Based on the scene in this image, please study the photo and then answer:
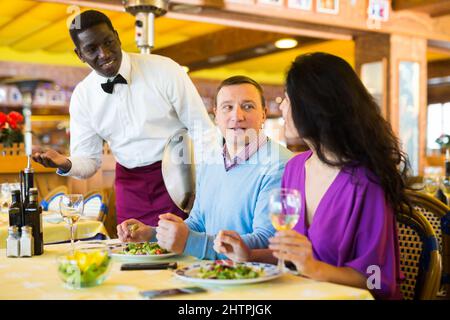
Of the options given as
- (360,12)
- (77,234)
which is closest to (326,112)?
(77,234)

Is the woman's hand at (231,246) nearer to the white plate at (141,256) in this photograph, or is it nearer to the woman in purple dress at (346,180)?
the woman in purple dress at (346,180)

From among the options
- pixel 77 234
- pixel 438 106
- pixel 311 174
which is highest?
pixel 438 106

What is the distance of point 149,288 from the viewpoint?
136 cm

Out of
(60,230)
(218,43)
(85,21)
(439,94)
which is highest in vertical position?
(218,43)

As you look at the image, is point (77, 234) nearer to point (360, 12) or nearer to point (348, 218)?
point (348, 218)

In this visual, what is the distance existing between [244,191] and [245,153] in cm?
12

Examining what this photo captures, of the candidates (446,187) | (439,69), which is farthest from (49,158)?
(439,69)

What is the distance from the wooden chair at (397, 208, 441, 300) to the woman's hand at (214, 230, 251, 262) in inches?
17.5

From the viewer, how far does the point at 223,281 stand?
1.33 meters

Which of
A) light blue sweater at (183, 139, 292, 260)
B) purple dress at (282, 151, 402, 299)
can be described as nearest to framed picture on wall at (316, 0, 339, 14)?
light blue sweater at (183, 139, 292, 260)

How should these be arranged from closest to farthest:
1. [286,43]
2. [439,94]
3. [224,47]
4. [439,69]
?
1. [286,43]
2. [224,47]
3. [439,69]
4. [439,94]

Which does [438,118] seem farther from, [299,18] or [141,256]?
[141,256]
